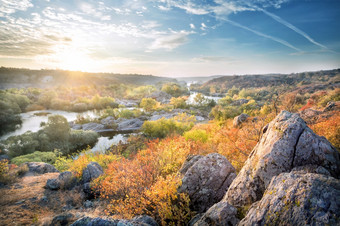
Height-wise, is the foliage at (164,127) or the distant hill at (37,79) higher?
the distant hill at (37,79)

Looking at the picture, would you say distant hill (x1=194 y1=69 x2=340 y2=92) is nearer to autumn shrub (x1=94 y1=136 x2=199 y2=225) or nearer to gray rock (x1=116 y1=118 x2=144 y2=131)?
autumn shrub (x1=94 y1=136 x2=199 y2=225)

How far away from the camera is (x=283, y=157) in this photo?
13.2 feet

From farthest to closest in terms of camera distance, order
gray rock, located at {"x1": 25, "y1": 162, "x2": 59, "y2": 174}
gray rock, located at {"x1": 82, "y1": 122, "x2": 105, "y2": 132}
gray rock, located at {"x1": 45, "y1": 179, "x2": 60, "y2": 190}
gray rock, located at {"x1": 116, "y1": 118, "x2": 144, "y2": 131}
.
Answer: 1. gray rock, located at {"x1": 116, "y1": 118, "x2": 144, "y2": 131}
2. gray rock, located at {"x1": 82, "y1": 122, "x2": 105, "y2": 132}
3. gray rock, located at {"x1": 25, "y1": 162, "x2": 59, "y2": 174}
4. gray rock, located at {"x1": 45, "y1": 179, "x2": 60, "y2": 190}

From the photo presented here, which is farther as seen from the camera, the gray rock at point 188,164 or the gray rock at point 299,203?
the gray rock at point 188,164

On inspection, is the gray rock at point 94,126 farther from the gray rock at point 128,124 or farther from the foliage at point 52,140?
Answer: the foliage at point 52,140

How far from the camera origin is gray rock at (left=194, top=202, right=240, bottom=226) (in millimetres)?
3773

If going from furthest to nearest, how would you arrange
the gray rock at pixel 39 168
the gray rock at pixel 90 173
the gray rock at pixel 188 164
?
the gray rock at pixel 39 168 < the gray rock at pixel 90 173 < the gray rock at pixel 188 164

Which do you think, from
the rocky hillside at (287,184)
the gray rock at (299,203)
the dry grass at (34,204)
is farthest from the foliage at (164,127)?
the gray rock at (299,203)

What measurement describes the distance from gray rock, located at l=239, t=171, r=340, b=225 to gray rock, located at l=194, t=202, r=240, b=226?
2.10ft

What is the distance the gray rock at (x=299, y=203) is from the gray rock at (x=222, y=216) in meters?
0.64

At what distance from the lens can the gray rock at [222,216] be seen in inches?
149

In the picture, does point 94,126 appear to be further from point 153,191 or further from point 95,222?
point 95,222

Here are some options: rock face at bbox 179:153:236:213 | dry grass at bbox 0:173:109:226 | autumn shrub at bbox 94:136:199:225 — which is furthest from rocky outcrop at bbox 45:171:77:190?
rock face at bbox 179:153:236:213

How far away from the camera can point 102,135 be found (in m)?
29.2
